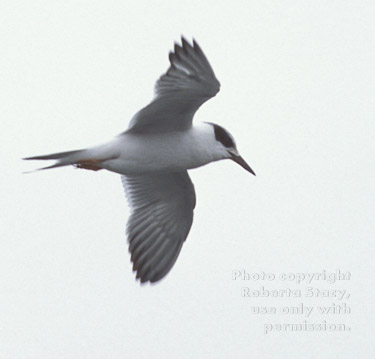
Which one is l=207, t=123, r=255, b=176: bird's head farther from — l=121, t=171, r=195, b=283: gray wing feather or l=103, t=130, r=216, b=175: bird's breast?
l=121, t=171, r=195, b=283: gray wing feather

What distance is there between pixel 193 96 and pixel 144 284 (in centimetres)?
252

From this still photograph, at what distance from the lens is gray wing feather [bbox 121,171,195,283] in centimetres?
1045

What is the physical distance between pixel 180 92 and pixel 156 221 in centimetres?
227

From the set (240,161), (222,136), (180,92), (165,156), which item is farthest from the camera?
(240,161)

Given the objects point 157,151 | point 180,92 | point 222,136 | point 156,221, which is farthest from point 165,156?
point 156,221

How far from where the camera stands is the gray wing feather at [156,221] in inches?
412

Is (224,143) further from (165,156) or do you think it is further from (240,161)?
(165,156)

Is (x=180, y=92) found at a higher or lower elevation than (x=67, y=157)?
higher

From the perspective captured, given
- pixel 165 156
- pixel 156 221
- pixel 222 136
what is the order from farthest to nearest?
pixel 156 221 → pixel 222 136 → pixel 165 156

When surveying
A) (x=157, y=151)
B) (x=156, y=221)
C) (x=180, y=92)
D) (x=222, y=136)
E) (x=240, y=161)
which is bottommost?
(x=156, y=221)

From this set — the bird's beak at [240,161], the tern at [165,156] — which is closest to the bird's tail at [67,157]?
the tern at [165,156]

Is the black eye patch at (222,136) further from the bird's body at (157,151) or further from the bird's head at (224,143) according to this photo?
the bird's body at (157,151)

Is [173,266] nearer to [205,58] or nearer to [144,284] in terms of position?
[144,284]

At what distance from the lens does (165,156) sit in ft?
30.7
